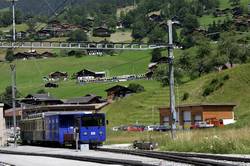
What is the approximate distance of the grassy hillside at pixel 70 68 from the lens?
153 m

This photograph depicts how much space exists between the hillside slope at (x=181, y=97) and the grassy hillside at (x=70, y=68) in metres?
35.3

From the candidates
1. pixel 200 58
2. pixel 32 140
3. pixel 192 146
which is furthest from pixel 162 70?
pixel 192 146

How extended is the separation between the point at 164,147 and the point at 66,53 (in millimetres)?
157464

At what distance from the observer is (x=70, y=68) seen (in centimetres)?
17588

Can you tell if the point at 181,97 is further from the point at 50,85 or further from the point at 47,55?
the point at 47,55

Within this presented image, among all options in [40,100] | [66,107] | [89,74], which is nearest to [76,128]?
[66,107]

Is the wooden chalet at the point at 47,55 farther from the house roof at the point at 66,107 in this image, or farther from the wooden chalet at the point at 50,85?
the house roof at the point at 66,107

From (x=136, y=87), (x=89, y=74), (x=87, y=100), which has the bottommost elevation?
(x=87, y=100)

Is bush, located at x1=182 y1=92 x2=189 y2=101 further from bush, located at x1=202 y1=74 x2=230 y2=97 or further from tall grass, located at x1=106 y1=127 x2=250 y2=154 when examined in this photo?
tall grass, located at x1=106 y1=127 x2=250 y2=154

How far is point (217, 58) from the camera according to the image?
132375mm

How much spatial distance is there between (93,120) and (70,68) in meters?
131

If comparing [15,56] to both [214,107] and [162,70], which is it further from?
[214,107]

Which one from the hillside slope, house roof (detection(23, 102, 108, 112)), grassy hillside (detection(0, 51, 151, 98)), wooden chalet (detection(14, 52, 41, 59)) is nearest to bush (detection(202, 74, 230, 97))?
the hillside slope

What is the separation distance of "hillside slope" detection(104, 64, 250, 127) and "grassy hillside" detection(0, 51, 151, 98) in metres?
35.3
